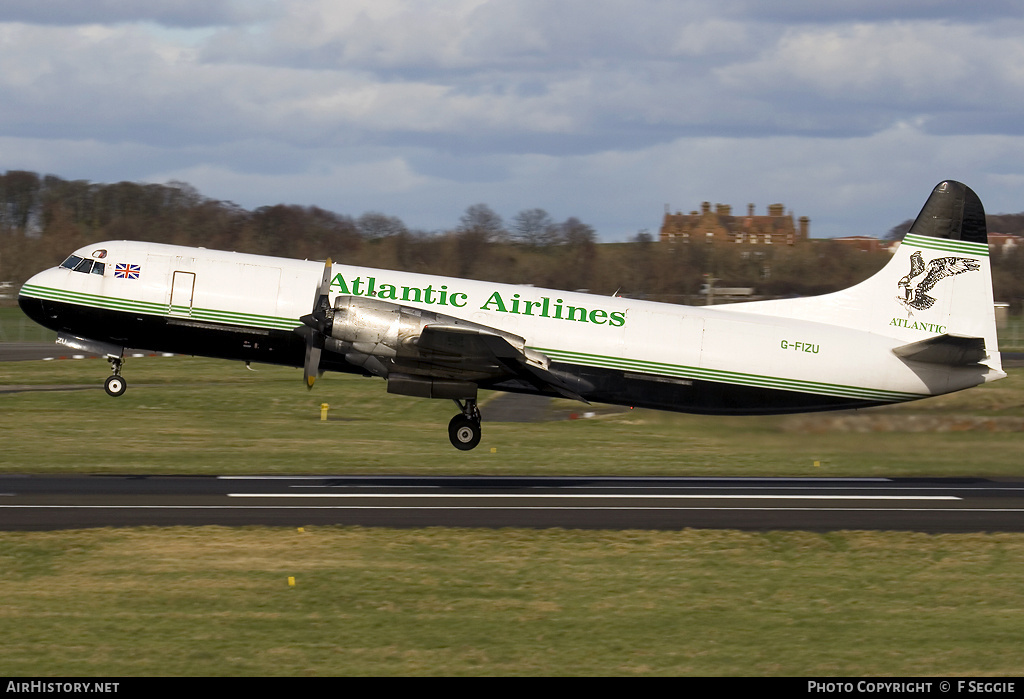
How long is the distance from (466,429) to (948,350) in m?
11.8

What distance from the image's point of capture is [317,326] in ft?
80.0

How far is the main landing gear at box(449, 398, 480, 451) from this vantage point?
26125 millimetres

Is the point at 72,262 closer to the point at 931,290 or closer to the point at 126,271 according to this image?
the point at 126,271

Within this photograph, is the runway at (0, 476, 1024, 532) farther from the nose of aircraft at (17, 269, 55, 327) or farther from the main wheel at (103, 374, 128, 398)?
the nose of aircraft at (17, 269, 55, 327)

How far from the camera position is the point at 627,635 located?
1515 centimetres

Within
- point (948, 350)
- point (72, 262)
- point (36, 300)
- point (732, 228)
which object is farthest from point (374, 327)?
point (732, 228)

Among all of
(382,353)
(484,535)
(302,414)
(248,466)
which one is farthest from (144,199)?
(484,535)

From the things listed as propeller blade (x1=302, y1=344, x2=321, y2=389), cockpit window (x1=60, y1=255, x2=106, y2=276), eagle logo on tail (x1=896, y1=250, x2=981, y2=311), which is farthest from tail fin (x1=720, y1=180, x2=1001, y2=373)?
cockpit window (x1=60, y1=255, x2=106, y2=276)

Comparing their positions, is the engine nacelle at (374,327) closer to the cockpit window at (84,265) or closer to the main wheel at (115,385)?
the main wheel at (115,385)

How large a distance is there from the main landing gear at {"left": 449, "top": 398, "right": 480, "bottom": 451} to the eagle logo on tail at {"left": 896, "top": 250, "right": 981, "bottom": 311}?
1144 cm

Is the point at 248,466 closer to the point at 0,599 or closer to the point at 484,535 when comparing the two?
the point at 484,535

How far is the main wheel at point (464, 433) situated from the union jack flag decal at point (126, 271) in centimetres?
849

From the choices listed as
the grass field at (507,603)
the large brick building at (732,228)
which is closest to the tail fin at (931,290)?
the grass field at (507,603)

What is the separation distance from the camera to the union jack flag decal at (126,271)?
1017 inches
